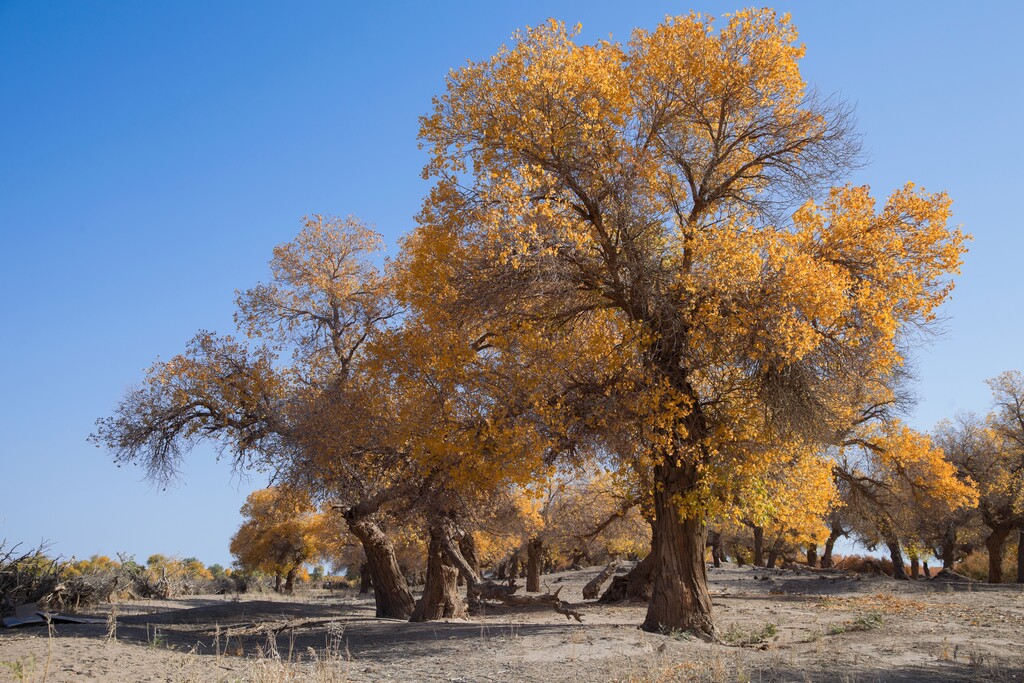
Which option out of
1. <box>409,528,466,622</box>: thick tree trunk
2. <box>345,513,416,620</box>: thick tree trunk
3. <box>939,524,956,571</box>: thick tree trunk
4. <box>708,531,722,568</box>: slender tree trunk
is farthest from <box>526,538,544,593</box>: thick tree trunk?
<box>939,524,956,571</box>: thick tree trunk

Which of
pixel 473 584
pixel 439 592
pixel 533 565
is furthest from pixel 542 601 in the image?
pixel 533 565

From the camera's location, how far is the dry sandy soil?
888 cm

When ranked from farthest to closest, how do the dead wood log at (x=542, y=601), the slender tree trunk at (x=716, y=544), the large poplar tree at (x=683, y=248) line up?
the slender tree trunk at (x=716, y=544) < the dead wood log at (x=542, y=601) < the large poplar tree at (x=683, y=248)

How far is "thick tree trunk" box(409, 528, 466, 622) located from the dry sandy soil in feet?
3.57

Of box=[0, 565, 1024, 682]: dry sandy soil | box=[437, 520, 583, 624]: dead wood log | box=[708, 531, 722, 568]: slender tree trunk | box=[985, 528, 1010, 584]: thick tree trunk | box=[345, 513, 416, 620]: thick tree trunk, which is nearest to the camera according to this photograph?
box=[0, 565, 1024, 682]: dry sandy soil

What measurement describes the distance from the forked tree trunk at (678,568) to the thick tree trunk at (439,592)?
6370 mm

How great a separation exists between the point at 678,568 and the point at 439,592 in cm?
721

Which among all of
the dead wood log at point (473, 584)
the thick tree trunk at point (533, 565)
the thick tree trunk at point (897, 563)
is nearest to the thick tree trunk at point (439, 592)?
the dead wood log at point (473, 584)

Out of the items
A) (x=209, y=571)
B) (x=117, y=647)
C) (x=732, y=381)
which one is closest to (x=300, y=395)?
(x=117, y=647)

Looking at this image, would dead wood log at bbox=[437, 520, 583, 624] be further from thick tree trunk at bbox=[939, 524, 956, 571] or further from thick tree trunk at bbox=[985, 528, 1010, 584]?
thick tree trunk at bbox=[939, 524, 956, 571]

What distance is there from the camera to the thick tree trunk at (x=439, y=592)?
19078 millimetres

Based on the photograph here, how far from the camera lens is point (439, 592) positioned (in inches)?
751

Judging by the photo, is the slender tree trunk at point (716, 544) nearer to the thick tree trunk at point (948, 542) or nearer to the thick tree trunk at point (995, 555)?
the thick tree trunk at point (948, 542)

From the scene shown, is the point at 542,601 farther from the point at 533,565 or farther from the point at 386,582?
the point at 533,565
